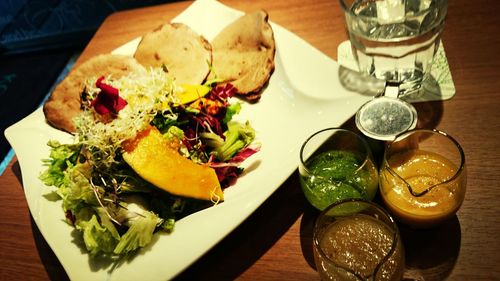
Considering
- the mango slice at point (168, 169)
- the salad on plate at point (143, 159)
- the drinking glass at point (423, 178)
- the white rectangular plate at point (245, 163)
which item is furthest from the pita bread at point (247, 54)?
the drinking glass at point (423, 178)

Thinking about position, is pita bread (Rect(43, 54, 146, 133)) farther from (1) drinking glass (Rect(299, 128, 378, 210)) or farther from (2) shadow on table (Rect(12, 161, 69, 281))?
(1) drinking glass (Rect(299, 128, 378, 210))

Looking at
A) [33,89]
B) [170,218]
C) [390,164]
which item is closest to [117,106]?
[170,218]

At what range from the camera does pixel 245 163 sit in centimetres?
158

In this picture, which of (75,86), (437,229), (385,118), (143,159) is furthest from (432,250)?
(75,86)

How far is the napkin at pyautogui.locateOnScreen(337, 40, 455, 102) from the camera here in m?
1.64

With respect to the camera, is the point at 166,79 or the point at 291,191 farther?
the point at 166,79

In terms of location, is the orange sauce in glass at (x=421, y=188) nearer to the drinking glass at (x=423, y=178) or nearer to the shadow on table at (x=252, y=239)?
the drinking glass at (x=423, y=178)

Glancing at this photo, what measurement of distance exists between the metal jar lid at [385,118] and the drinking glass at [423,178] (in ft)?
0.31

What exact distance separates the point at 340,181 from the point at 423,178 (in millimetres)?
243

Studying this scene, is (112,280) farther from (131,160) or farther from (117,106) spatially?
(117,106)

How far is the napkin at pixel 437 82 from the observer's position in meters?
1.64

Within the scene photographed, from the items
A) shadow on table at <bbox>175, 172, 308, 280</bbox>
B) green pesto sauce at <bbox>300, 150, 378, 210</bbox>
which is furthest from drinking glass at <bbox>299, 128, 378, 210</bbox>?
shadow on table at <bbox>175, 172, 308, 280</bbox>

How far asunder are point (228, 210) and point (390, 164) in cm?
52

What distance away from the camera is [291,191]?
147 centimetres
